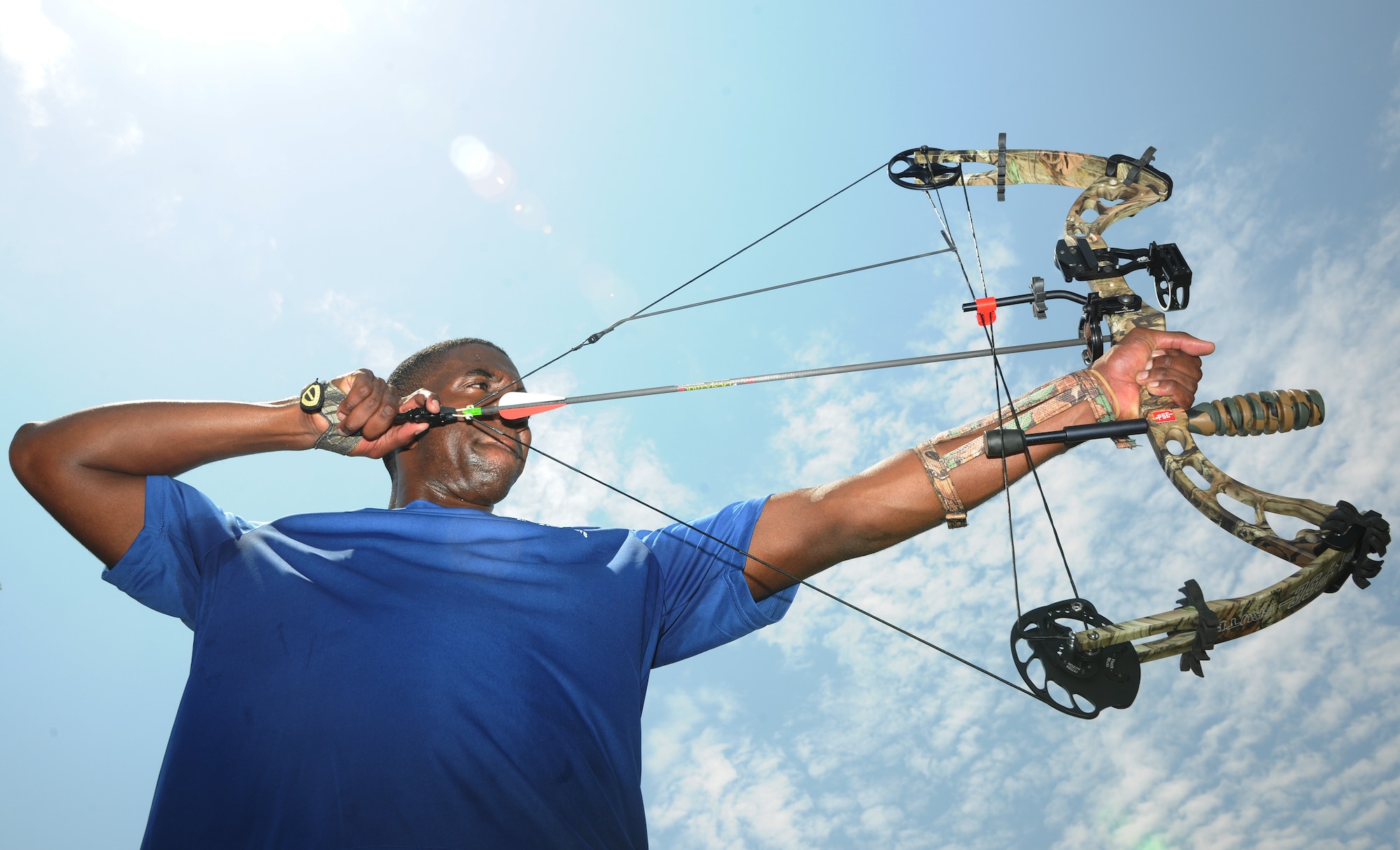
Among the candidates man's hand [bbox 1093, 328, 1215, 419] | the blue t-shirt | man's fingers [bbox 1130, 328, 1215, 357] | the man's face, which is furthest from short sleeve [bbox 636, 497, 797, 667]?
man's fingers [bbox 1130, 328, 1215, 357]

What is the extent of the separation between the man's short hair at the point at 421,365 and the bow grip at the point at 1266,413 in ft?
7.66

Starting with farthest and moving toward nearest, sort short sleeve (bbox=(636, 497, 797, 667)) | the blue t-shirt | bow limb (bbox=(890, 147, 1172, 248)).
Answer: bow limb (bbox=(890, 147, 1172, 248)) → short sleeve (bbox=(636, 497, 797, 667)) → the blue t-shirt

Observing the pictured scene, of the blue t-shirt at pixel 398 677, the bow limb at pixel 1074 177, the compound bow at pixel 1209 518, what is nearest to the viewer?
the blue t-shirt at pixel 398 677

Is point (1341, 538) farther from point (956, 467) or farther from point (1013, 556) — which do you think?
point (956, 467)

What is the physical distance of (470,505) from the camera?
104 inches

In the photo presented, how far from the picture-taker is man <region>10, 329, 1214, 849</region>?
1.67m

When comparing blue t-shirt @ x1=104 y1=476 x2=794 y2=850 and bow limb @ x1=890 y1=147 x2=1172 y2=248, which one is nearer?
blue t-shirt @ x1=104 y1=476 x2=794 y2=850

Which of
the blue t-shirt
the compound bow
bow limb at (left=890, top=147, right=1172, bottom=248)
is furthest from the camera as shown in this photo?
bow limb at (left=890, top=147, right=1172, bottom=248)

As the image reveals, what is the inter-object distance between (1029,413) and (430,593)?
1.76m

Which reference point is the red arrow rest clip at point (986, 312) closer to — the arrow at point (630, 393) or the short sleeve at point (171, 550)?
the arrow at point (630, 393)

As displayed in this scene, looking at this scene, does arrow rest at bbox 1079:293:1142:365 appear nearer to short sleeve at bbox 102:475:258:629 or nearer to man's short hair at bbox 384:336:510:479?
man's short hair at bbox 384:336:510:479

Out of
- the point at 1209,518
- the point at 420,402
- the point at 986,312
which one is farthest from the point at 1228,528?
the point at 420,402

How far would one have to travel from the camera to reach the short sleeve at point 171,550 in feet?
7.11

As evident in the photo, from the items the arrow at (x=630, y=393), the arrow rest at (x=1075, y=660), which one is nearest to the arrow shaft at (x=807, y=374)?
the arrow at (x=630, y=393)
